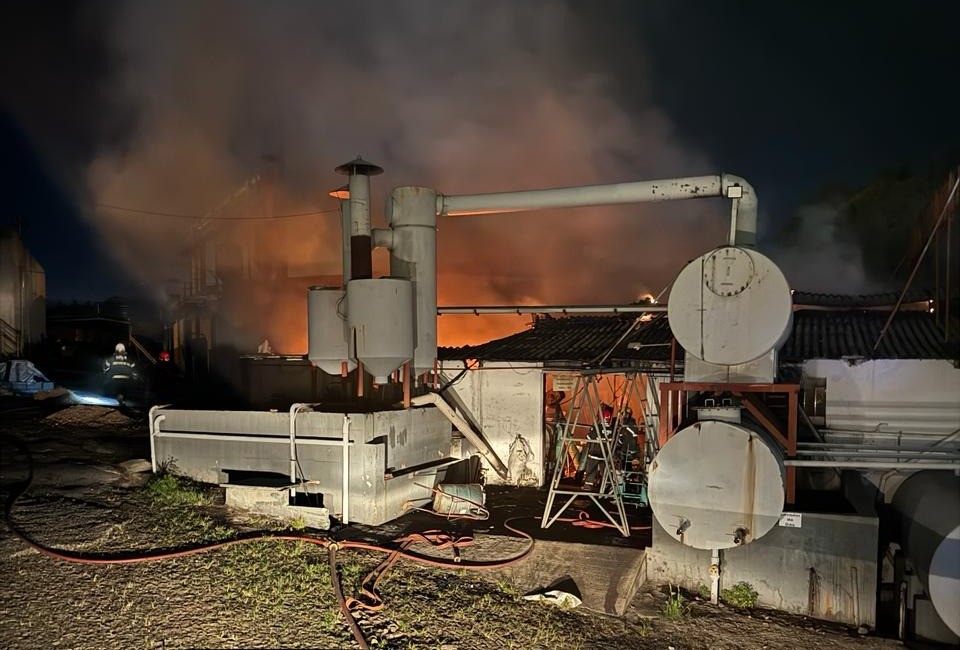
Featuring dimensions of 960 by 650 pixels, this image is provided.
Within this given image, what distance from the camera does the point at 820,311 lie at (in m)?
13.9

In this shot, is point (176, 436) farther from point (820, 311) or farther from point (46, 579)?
point (820, 311)

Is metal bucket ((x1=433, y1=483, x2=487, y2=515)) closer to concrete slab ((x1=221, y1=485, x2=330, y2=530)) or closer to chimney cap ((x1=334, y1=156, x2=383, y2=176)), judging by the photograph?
concrete slab ((x1=221, y1=485, x2=330, y2=530))

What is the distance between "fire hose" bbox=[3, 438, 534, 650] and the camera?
22.0 feet

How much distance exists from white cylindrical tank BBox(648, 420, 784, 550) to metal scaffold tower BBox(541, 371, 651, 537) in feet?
4.67

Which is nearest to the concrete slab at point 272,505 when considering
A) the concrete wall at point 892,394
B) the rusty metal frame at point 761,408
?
the rusty metal frame at point 761,408

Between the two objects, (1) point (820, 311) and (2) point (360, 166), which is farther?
(1) point (820, 311)

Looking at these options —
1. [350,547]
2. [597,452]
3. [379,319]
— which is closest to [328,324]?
[379,319]

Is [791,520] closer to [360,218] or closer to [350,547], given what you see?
[350,547]

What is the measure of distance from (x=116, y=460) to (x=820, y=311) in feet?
50.6

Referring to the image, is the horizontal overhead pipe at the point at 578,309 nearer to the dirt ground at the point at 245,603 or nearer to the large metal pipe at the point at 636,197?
the large metal pipe at the point at 636,197

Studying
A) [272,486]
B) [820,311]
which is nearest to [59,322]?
[272,486]

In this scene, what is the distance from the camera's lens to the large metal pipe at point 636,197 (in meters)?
8.54

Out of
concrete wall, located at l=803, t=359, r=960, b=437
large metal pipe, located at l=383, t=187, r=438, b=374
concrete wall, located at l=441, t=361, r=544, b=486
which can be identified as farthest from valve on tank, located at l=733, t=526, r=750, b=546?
concrete wall, located at l=441, t=361, r=544, b=486

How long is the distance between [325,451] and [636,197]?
647 cm
